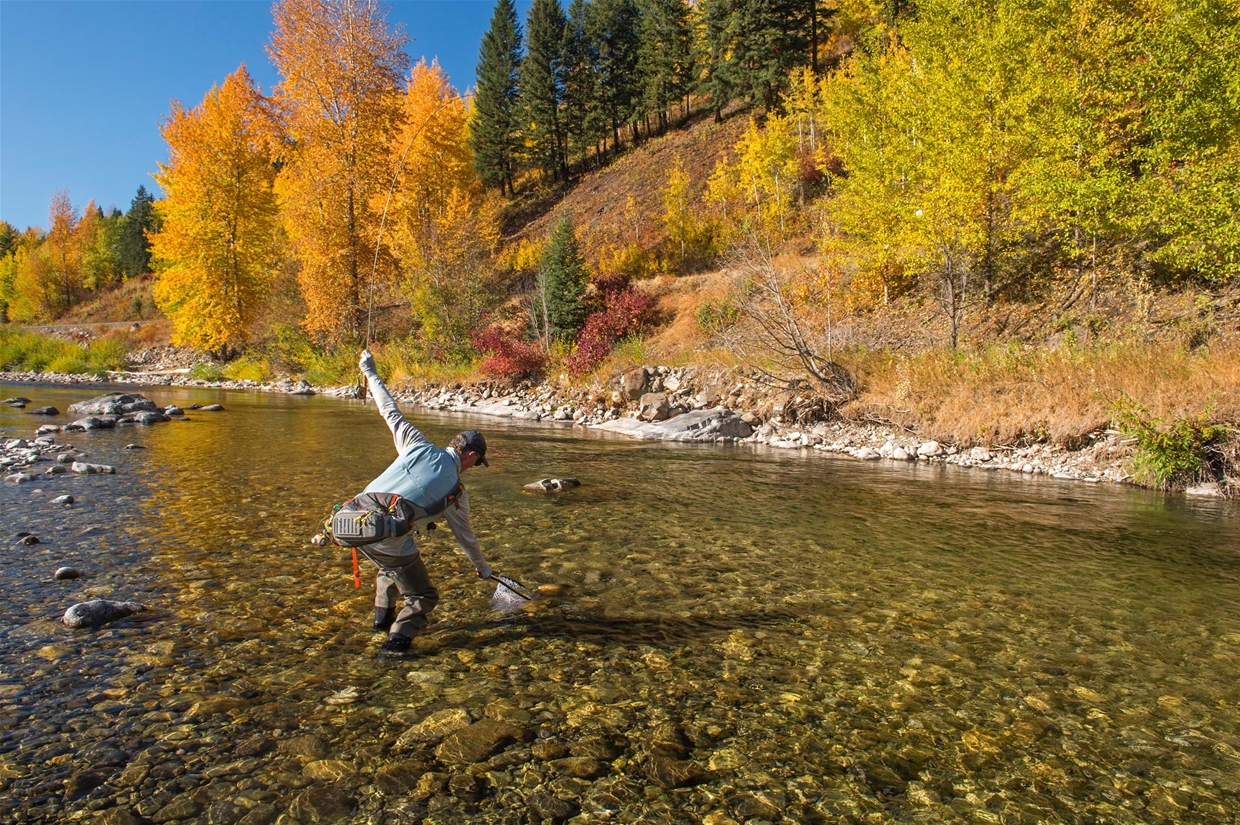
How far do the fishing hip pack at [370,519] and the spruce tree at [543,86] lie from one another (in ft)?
193

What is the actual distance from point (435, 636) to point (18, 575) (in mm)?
3776

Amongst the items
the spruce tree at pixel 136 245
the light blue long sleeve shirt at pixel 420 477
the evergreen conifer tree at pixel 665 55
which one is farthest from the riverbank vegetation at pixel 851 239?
the spruce tree at pixel 136 245

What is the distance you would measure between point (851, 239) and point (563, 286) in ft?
37.5

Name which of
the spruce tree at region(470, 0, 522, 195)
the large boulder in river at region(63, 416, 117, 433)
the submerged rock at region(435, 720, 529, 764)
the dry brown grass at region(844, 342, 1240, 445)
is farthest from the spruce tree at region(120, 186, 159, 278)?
the submerged rock at region(435, 720, 529, 764)

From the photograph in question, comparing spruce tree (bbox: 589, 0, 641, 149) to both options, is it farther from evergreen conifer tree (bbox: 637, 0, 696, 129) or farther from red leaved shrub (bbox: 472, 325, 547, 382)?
red leaved shrub (bbox: 472, 325, 547, 382)

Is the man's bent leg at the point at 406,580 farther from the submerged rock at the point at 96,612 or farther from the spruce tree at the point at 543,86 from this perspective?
the spruce tree at the point at 543,86

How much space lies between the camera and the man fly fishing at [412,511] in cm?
415

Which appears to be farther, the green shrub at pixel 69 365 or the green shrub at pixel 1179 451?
the green shrub at pixel 69 365

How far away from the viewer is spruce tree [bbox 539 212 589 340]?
26766 mm

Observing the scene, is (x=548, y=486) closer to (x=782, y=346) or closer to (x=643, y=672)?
(x=643, y=672)

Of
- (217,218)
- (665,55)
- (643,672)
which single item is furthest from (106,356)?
(665,55)

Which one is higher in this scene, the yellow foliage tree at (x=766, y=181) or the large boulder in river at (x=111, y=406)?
the yellow foliage tree at (x=766, y=181)

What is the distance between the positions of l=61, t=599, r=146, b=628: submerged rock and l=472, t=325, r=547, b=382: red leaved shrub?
19.5m

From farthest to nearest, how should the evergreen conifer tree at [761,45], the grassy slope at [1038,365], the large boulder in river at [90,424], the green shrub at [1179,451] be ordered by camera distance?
the evergreen conifer tree at [761,45] < the large boulder in river at [90,424] < the grassy slope at [1038,365] < the green shrub at [1179,451]
